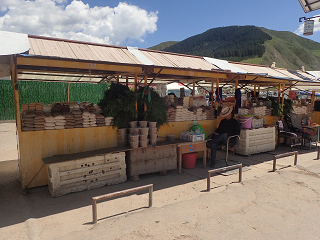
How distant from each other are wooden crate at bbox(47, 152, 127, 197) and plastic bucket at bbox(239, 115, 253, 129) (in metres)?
4.70

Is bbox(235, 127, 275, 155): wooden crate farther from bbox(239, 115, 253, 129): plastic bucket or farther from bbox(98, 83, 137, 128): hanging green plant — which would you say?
bbox(98, 83, 137, 128): hanging green plant

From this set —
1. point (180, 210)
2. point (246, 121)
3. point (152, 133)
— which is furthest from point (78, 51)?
point (246, 121)

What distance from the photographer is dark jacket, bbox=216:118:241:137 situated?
7234 millimetres

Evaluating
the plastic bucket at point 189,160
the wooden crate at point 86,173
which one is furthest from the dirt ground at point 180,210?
the plastic bucket at point 189,160

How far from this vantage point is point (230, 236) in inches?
133

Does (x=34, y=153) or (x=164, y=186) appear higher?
(x=34, y=153)

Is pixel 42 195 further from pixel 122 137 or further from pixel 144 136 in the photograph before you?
pixel 144 136

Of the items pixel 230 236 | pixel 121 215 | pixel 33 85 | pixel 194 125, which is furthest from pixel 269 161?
pixel 33 85

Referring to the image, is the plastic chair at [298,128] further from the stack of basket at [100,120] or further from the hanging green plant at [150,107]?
the stack of basket at [100,120]

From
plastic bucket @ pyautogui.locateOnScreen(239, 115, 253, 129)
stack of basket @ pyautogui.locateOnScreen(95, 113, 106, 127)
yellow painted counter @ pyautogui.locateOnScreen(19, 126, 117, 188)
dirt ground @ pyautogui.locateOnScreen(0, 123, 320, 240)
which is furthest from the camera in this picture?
plastic bucket @ pyautogui.locateOnScreen(239, 115, 253, 129)

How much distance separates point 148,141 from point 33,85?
14237mm

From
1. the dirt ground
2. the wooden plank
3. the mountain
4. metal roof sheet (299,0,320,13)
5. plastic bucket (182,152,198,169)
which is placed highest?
the mountain

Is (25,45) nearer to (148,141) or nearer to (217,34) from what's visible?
(148,141)

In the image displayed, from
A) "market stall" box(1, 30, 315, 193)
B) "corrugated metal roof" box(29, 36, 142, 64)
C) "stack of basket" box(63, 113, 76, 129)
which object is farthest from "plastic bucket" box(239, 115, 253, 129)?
"stack of basket" box(63, 113, 76, 129)
